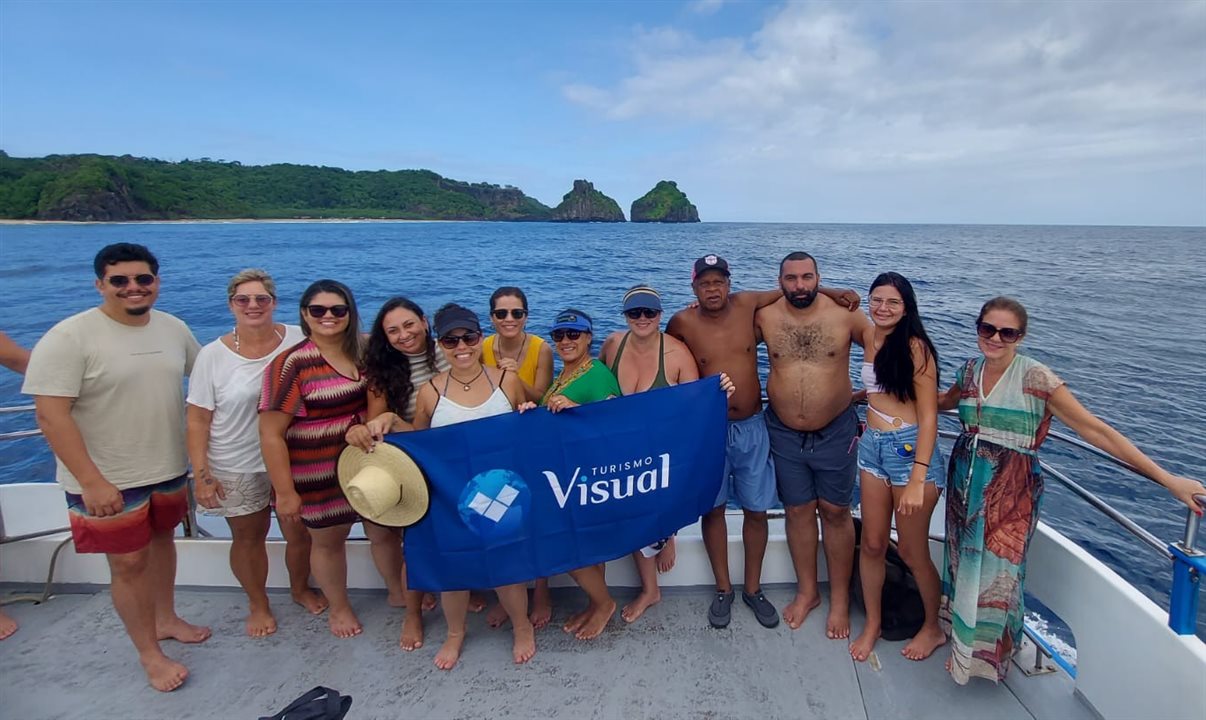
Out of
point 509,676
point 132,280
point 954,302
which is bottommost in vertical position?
point 509,676

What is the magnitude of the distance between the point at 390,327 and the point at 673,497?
1716 mm

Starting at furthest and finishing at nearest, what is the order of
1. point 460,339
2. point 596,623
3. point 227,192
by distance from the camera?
point 227,192 → point 596,623 → point 460,339

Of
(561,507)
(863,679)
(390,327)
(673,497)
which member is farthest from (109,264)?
(863,679)

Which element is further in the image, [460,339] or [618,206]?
[618,206]

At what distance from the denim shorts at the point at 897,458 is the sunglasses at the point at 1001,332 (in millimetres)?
559

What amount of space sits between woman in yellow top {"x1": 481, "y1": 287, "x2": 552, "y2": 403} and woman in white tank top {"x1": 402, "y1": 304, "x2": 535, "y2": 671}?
0.59ft

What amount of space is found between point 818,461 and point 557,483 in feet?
4.74

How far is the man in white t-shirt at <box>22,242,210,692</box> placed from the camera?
8.03ft

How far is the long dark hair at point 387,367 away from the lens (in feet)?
9.38

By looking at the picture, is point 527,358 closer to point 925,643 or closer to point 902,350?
point 902,350

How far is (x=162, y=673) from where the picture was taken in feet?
9.37

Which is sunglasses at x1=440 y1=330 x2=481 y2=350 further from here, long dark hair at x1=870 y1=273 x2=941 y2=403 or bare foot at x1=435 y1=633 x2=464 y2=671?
long dark hair at x1=870 y1=273 x2=941 y2=403

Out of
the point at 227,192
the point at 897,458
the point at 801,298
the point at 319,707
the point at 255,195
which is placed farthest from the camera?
the point at 255,195

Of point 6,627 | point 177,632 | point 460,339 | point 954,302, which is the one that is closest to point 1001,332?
point 460,339
